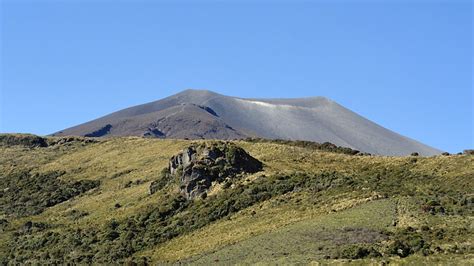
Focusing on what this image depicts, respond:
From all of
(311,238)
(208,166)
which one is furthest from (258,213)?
(311,238)

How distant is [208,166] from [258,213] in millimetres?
14523

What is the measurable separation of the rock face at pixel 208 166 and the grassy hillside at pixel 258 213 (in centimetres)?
162

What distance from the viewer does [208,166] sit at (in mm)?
83062

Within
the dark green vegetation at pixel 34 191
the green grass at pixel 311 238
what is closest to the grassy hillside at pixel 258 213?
the green grass at pixel 311 238

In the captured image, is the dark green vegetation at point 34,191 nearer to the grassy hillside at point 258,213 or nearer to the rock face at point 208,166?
the grassy hillside at point 258,213

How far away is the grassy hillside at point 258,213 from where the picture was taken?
5191 cm

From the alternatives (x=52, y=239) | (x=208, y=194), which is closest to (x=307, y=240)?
(x=208, y=194)

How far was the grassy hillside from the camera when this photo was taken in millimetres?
51906

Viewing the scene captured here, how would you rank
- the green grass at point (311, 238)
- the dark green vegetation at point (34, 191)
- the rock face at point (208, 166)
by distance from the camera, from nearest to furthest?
1. the green grass at point (311, 238)
2. the rock face at point (208, 166)
3. the dark green vegetation at point (34, 191)

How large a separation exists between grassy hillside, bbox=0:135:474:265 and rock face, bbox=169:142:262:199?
1.62 metres

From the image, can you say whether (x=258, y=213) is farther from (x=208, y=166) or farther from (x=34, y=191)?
(x=34, y=191)

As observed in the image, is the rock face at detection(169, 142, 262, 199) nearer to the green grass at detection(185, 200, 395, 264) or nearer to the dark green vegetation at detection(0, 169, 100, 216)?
the dark green vegetation at detection(0, 169, 100, 216)

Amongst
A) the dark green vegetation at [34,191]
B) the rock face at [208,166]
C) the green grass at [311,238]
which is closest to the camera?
the green grass at [311,238]

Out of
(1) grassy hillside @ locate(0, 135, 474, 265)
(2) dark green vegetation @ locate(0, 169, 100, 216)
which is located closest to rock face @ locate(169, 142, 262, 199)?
(1) grassy hillside @ locate(0, 135, 474, 265)
